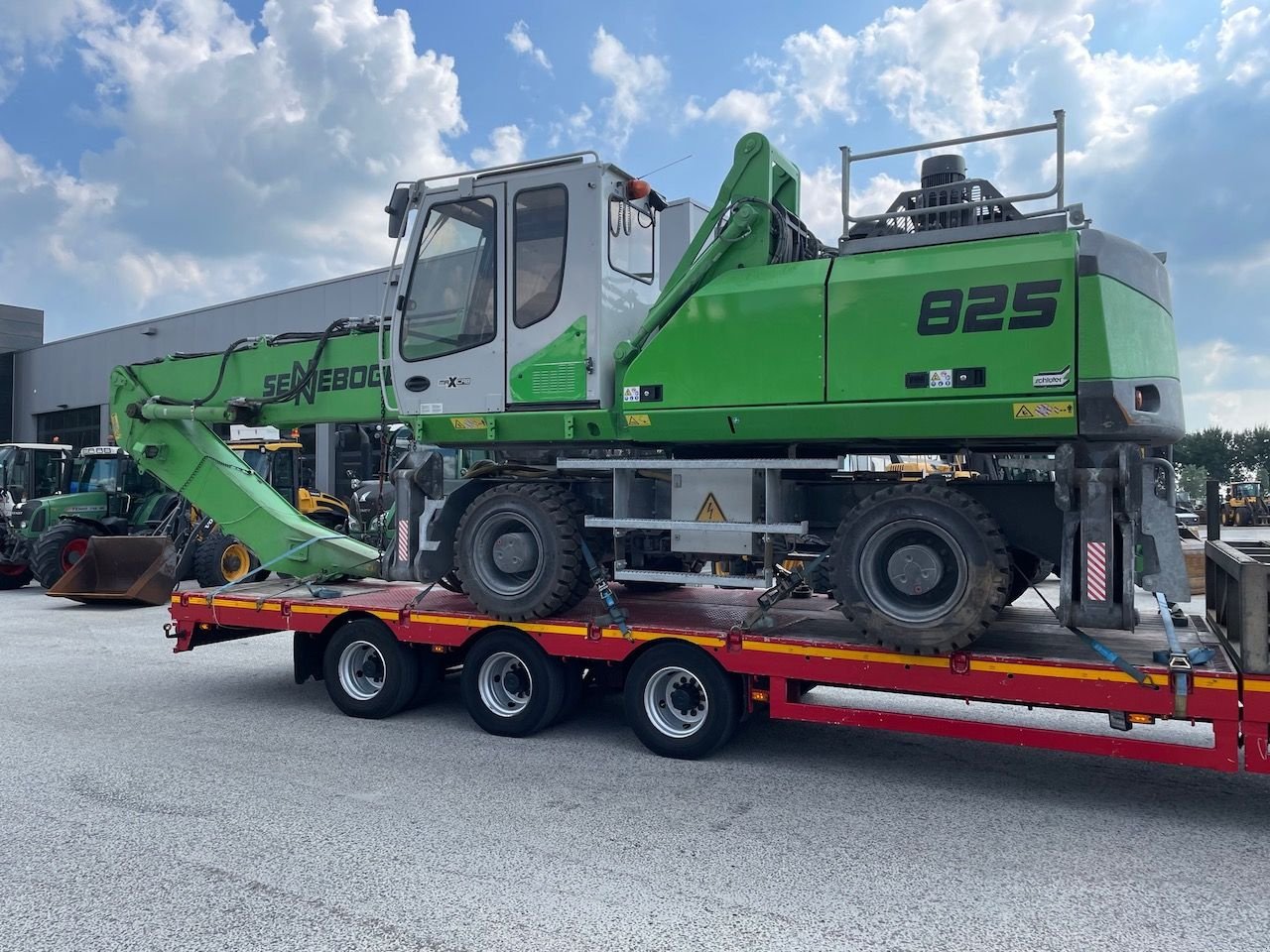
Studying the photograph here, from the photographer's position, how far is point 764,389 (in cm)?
587

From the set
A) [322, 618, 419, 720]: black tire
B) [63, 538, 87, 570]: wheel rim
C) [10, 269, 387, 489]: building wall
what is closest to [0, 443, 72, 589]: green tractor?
[63, 538, 87, 570]: wheel rim

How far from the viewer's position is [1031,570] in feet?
21.2

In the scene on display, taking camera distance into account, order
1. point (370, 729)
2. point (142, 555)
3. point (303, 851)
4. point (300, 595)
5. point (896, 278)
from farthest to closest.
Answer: point (142, 555) → point (300, 595) → point (370, 729) → point (896, 278) → point (303, 851)

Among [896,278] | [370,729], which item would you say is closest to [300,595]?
[370,729]

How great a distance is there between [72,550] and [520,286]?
13174mm

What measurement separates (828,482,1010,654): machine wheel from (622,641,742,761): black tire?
3.22 ft

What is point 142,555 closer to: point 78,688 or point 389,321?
point 78,688

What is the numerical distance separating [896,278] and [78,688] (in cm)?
759

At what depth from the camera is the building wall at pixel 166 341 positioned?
2734cm

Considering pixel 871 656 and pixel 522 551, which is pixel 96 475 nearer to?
pixel 522 551

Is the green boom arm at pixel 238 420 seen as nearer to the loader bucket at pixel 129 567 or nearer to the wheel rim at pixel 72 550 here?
the loader bucket at pixel 129 567

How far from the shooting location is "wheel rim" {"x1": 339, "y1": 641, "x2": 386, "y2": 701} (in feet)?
24.5

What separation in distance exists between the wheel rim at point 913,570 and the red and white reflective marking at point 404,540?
360cm

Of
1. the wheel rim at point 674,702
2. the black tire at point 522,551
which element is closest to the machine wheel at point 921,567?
the wheel rim at point 674,702
